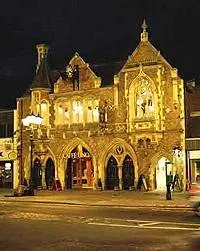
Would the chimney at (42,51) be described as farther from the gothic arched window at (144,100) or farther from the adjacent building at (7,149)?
the gothic arched window at (144,100)

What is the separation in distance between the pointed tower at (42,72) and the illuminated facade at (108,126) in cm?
9

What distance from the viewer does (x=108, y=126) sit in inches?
1567

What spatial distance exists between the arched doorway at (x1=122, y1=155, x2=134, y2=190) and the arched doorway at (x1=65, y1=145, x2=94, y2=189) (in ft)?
9.68

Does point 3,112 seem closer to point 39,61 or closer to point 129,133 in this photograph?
point 39,61

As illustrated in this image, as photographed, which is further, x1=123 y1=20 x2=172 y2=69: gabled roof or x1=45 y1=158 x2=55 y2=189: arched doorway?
x1=45 y1=158 x2=55 y2=189: arched doorway

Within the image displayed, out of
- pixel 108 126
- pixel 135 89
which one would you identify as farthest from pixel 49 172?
pixel 135 89

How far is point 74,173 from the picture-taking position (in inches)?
1658

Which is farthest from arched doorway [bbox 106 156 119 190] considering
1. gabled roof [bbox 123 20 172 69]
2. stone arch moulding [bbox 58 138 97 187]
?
gabled roof [bbox 123 20 172 69]

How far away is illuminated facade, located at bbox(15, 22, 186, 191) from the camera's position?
37.8 metres

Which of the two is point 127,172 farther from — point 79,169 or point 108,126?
point 79,169

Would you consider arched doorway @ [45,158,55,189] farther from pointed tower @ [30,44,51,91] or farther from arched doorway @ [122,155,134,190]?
arched doorway @ [122,155,134,190]

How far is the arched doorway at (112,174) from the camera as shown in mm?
39906

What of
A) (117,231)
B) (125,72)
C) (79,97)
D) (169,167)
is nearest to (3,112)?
(79,97)

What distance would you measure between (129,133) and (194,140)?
4.94 m
